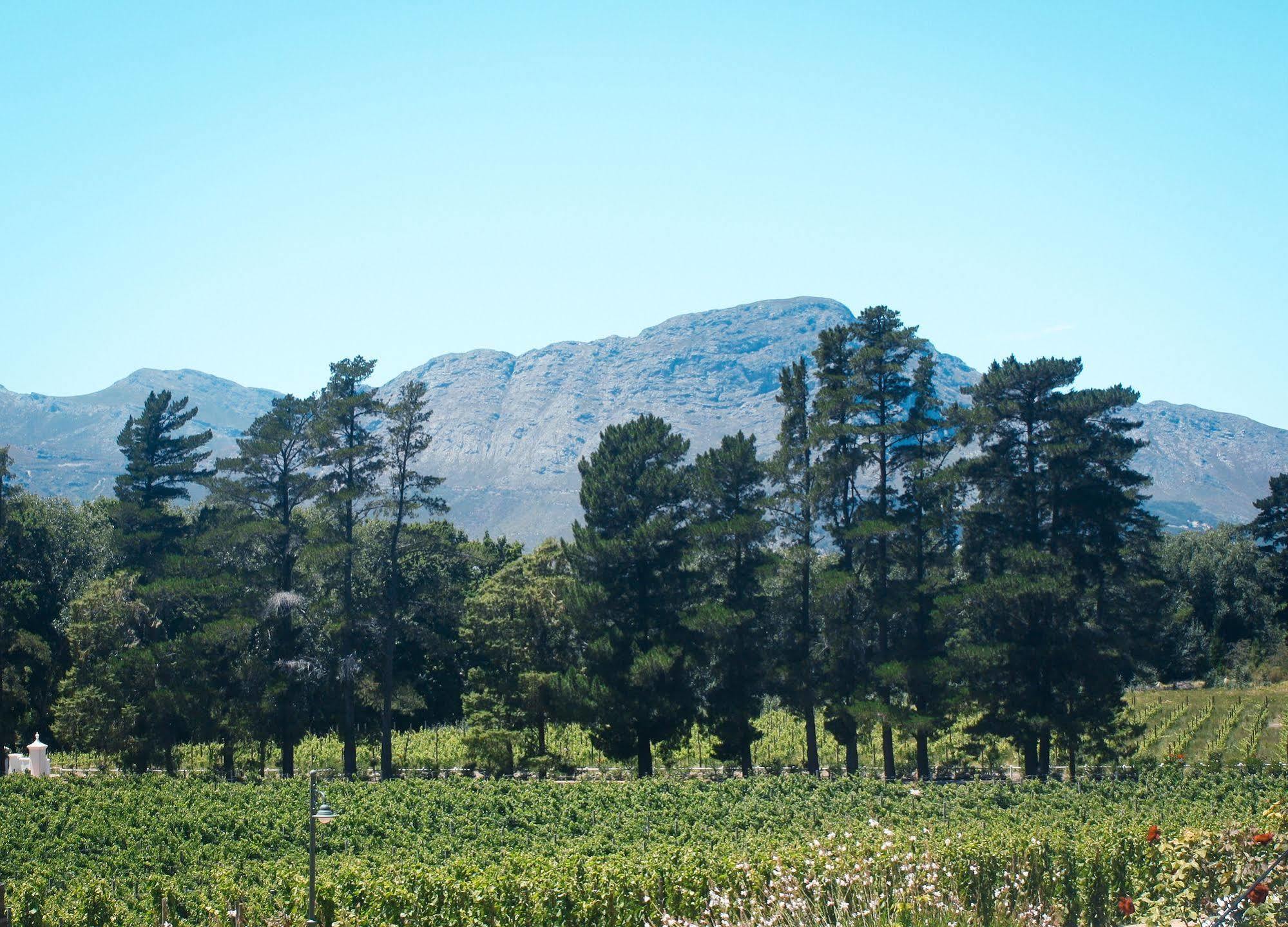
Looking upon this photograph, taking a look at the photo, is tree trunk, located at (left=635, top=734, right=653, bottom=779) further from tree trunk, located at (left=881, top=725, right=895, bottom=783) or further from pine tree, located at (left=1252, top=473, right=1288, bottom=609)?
pine tree, located at (left=1252, top=473, right=1288, bottom=609)

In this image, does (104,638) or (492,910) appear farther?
(104,638)

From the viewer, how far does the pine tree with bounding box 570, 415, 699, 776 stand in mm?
32719

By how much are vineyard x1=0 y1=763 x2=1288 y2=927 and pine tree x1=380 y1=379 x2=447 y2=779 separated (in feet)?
15.1

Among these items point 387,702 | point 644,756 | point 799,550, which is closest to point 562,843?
point 644,756

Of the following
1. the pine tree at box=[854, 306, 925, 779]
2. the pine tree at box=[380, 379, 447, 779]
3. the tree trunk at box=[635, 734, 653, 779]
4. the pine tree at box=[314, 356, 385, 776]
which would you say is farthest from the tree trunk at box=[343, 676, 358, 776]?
the pine tree at box=[854, 306, 925, 779]

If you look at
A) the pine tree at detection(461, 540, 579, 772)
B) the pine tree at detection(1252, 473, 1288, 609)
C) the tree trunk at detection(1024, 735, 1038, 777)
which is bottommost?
the tree trunk at detection(1024, 735, 1038, 777)

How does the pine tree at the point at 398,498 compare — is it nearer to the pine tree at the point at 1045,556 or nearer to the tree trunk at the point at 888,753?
the tree trunk at the point at 888,753

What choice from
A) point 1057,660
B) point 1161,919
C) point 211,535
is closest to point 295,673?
point 211,535

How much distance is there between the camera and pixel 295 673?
34.1 meters

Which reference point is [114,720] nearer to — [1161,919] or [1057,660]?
[1057,660]

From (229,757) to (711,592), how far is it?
56.8ft

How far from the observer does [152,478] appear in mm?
42594

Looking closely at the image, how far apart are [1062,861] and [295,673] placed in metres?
25.3

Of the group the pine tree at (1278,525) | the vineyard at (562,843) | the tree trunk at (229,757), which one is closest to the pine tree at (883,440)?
the vineyard at (562,843)
